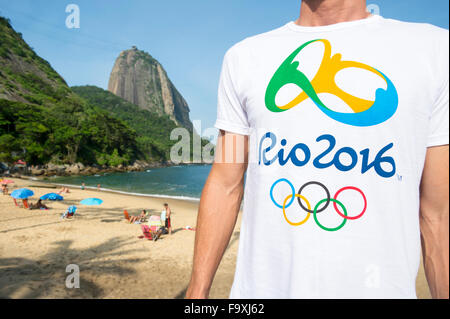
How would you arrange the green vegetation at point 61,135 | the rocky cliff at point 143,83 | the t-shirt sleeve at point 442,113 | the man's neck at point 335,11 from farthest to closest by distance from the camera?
the rocky cliff at point 143,83 → the green vegetation at point 61,135 → the man's neck at point 335,11 → the t-shirt sleeve at point 442,113

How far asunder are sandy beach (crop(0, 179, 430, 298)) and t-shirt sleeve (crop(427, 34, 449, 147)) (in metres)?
6.33

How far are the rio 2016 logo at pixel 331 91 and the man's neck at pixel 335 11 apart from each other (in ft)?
0.45

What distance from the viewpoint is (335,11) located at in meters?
1.05

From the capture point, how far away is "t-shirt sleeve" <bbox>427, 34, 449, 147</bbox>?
2.87 feet

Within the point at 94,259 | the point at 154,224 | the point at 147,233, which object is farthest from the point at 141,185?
the point at 94,259

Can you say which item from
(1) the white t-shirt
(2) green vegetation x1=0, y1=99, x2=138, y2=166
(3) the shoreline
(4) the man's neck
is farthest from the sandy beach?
(2) green vegetation x1=0, y1=99, x2=138, y2=166

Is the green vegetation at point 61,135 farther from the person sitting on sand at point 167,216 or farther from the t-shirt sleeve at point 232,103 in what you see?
the t-shirt sleeve at point 232,103

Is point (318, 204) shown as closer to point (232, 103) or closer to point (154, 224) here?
point (232, 103)

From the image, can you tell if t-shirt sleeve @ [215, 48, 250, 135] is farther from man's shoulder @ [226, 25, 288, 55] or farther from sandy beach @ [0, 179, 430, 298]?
sandy beach @ [0, 179, 430, 298]

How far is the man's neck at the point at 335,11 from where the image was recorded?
1044 mm

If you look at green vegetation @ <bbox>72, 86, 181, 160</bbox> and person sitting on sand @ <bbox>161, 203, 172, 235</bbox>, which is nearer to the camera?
person sitting on sand @ <bbox>161, 203, 172, 235</bbox>

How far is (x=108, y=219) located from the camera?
48.1 ft

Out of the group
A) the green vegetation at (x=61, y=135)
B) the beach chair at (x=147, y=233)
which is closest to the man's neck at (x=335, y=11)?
the beach chair at (x=147, y=233)

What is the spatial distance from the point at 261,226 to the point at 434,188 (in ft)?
2.23
